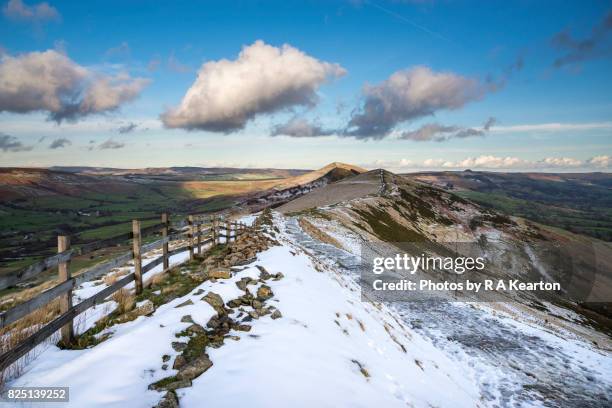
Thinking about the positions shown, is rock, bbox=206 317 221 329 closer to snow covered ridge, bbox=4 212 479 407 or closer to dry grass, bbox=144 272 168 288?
snow covered ridge, bbox=4 212 479 407

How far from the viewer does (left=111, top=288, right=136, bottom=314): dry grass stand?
8.58 meters

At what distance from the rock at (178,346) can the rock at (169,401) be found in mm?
1446

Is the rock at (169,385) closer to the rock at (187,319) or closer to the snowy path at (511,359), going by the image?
the rock at (187,319)

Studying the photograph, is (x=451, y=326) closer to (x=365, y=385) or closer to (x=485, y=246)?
(x=365, y=385)

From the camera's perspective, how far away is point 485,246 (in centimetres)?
6450

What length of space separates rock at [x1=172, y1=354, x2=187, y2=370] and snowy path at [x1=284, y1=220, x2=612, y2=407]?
324 inches

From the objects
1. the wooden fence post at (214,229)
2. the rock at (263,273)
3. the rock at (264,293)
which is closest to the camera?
the rock at (264,293)

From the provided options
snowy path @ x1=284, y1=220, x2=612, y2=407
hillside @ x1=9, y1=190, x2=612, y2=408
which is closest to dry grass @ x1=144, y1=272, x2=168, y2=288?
hillside @ x1=9, y1=190, x2=612, y2=408

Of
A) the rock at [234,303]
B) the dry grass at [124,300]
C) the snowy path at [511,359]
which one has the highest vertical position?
the rock at [234,303]

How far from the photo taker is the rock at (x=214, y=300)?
26.6ft

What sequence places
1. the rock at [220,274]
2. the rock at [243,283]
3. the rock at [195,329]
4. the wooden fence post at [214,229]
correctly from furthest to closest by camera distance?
the wooden fence post at [214,229] < the rock at [220,274] < the rock at [243,283] < the rock at [195,329]

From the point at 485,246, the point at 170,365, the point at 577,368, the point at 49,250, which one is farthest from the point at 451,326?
the point at 49,250

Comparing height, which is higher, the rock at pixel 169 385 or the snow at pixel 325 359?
the rock at pixel 169 385

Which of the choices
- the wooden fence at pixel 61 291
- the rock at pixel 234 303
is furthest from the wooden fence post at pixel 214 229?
the rock at pixel 234 303
